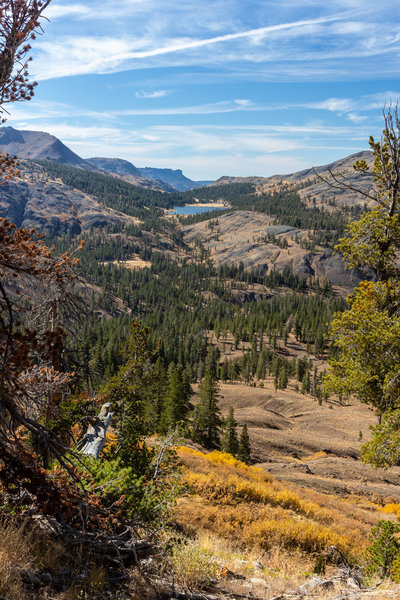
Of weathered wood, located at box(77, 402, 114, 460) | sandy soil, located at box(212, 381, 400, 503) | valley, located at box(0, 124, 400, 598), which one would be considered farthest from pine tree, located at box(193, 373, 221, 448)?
weathered wood, located at box(77, 402, 114, 460)

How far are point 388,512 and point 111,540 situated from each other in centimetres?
2524

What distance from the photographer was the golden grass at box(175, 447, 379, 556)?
12227 mm

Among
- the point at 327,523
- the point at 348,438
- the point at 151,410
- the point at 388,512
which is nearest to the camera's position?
the point at 327,523

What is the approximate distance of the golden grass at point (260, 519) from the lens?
1223 cm

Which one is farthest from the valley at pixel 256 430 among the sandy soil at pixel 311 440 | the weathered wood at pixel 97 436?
the weathered wood at pixel 97 436

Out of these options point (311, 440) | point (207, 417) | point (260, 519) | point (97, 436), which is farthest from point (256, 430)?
point (97, 436)

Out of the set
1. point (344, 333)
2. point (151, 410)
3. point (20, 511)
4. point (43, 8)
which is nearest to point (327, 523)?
point (344, 333)

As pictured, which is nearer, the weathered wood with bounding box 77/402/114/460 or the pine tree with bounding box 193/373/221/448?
the weathered wood with bounding box 77/402/114/460

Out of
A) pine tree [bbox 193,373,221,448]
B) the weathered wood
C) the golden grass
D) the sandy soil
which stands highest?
the weathered wood

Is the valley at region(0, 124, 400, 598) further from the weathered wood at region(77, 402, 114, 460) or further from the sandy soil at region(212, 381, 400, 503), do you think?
the weathered wood at region(77, 402, 114, 460)

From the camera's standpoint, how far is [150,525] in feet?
26.4

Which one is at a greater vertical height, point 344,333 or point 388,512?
point 344,333

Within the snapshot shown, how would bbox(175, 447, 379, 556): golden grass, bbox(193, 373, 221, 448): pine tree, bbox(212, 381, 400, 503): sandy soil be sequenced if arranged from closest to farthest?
bbox(175, 447, 379, 556): golden grass, bbox(212, 381, 400, 503): sandy soil, bbox(193, 373, 221, 448): pine tree

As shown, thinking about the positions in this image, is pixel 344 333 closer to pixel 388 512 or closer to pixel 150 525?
pixel 150 525
